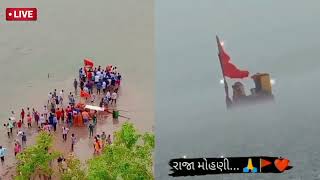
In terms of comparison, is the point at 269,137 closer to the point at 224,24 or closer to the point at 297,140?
the point at 297,140

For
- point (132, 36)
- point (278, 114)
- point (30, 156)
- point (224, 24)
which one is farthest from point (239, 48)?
point (132, 36)

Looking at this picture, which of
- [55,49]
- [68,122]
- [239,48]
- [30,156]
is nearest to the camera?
[239,48]

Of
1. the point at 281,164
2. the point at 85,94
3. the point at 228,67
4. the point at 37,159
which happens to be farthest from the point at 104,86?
the point at 281,164

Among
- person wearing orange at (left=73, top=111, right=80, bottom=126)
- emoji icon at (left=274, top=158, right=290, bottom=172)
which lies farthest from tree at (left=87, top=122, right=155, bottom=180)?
person wearing orange at (left=73, top=111, right=80, bottom=126)

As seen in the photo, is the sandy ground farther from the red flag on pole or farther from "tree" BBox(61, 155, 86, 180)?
"tree" BBox(61, 155, 86, 180)

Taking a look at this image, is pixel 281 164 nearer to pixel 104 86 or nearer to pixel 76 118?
pixel 76 118
